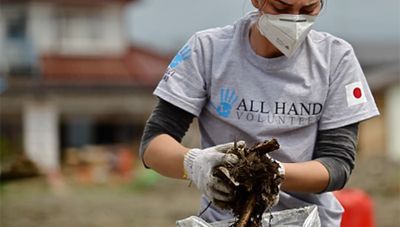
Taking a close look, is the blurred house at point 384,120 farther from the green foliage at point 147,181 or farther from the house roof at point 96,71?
the green foliage at point 147,181

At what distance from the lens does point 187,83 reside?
3.33 metres

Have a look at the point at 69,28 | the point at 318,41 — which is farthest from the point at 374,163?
the point at 318,41

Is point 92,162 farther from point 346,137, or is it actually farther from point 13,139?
point 346,137

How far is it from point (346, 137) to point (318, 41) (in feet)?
1.09

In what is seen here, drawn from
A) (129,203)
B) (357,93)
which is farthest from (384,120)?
(357,93)

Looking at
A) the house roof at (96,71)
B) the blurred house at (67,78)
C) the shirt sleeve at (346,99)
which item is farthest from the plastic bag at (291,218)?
the house roof at (96,71)

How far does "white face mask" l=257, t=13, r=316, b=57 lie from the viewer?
3229mm

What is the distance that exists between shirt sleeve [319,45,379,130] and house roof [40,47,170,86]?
99.4ft

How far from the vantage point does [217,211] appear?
11.0ft

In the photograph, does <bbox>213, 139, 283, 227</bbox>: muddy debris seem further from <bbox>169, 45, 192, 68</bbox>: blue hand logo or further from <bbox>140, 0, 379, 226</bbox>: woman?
<bbox>169, 45, 192, 68</bbox>: blue hand logo

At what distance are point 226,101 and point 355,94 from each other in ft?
1.35

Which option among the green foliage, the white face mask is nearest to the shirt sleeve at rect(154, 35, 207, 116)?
the white face mask

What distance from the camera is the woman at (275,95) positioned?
3271 mm

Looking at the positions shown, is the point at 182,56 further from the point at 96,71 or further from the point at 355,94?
the point at 96,71
